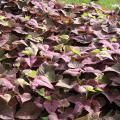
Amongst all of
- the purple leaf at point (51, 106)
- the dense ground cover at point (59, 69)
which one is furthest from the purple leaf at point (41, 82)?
the purple leaf at point (51, 106)

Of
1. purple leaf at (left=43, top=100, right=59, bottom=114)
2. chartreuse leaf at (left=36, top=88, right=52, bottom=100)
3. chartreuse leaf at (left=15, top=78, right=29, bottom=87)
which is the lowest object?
purple leaf at (left=43, top=100, right=59, bottom=114)

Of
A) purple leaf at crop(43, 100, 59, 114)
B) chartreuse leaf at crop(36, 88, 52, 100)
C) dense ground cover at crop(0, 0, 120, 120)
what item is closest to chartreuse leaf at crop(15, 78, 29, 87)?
dense ground cover at crop(0, 0, 120, 120)

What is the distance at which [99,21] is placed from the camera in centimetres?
390

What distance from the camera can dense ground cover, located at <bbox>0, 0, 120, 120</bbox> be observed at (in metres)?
2.51

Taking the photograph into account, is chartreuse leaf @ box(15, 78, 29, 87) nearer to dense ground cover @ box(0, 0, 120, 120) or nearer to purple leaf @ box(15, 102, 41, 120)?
dense ground cover @ box(0, 0, 120, 120)

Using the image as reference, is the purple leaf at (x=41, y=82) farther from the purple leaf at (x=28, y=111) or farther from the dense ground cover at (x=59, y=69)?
the purple leaf at (x=28, y=111)

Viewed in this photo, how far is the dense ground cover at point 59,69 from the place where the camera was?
8.23 ft

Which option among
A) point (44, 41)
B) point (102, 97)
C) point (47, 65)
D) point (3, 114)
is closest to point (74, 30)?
point (44, 41)

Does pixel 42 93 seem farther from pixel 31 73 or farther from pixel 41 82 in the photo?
pixel 31 73

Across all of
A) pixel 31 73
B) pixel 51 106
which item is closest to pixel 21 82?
pixel 31 73

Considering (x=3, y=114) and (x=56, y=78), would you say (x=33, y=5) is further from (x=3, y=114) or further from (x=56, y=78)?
(x=3, y=114)

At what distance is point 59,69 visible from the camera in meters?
2.79

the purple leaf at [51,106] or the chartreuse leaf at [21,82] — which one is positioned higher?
the chartreuse leaf at [21,82]

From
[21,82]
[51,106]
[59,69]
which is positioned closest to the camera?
[51,106]
